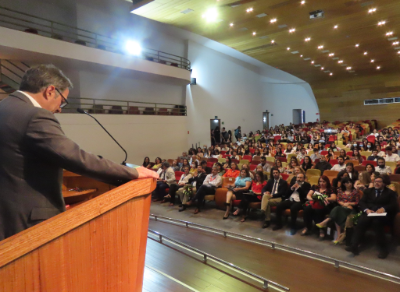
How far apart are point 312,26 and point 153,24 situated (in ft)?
21.4

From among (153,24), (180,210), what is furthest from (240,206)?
(153,24)

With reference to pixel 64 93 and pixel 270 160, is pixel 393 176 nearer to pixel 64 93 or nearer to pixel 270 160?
pixel 270 160

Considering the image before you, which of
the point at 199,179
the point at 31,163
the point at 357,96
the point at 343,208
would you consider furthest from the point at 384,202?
the point at 357,96

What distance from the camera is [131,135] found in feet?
33.2

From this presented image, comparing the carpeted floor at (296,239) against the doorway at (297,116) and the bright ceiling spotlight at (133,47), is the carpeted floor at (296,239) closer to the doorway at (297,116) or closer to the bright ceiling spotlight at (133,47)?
the bright ceiling spotlight at (133,47)

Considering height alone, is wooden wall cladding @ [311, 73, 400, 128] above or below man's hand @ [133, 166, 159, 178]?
above

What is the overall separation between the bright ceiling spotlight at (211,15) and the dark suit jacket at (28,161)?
784cm

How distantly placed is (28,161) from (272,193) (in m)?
4.56

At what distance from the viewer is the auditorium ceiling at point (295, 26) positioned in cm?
743

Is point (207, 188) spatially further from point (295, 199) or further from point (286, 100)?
point (286, 100)

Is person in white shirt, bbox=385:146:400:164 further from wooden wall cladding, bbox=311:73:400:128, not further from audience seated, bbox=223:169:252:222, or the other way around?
wooden wall cladding, bbox=311:73:400:128

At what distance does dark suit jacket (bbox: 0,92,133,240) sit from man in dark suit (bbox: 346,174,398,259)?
381 cm

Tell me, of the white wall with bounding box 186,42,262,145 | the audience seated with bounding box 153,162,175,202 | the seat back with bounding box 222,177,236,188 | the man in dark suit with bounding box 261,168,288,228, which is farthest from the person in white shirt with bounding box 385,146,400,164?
the white wall with bounding box 186,42,262,145

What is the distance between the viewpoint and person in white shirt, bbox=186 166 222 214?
5.74m
